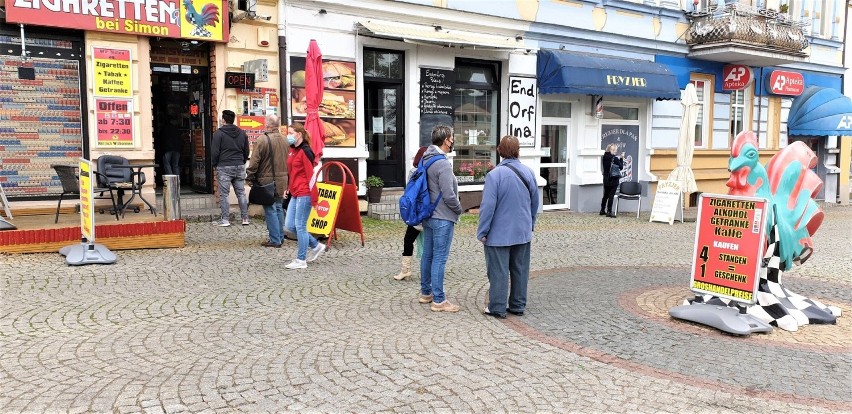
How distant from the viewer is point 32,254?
8086 millimetres

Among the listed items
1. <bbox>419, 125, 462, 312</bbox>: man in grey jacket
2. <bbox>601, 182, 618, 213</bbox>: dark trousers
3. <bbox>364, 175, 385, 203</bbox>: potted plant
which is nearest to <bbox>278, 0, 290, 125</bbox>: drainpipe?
<bbox>364, 175, 385, 203</bbox>: potted plant

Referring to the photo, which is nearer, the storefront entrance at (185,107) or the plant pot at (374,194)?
the storefront entrance at (185,107)

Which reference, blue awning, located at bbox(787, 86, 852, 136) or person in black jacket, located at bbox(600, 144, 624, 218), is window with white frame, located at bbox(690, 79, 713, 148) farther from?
person in black jacket, located at bbox(600, 144, 624, 218)

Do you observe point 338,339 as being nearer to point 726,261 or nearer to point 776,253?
point 726,261

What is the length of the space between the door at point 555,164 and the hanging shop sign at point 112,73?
8926 mm

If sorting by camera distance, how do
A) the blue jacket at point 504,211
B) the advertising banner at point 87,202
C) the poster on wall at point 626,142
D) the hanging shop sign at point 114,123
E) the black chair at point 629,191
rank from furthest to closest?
the poster on wall at point 626,142
the black chair at point 629,191
the hanging shop sign at point 114,123
the advertising banner at point 87,202
the blue jacket at point 504,211

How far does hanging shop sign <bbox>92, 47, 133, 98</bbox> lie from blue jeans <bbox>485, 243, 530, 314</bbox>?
730 cm

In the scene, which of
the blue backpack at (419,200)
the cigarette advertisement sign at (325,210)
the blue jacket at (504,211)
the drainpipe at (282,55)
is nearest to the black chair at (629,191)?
the drainpipe at (282,55)

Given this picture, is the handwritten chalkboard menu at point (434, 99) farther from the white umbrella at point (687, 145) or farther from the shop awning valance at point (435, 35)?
the white umbrella at point (687, 145)

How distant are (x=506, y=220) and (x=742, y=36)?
13671mm

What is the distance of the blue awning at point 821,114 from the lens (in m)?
19.8

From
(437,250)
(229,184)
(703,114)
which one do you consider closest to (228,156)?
(229,184)

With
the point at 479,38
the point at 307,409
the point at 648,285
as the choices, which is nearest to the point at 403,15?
the point at 479,38

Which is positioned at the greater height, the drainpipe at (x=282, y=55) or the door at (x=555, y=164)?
the drainpipe at (x=282, y=55)
